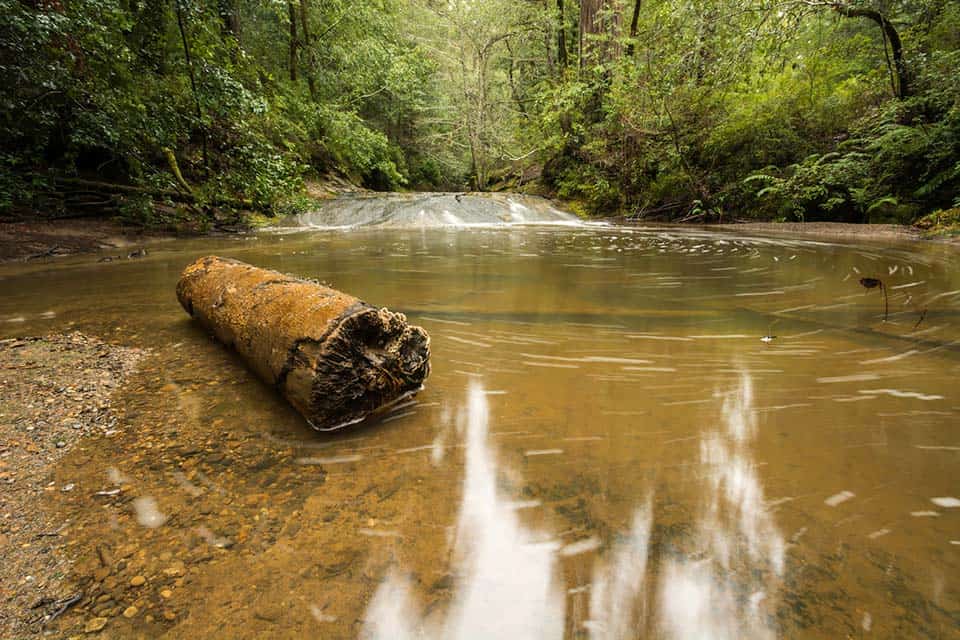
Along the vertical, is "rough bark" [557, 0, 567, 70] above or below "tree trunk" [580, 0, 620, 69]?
above

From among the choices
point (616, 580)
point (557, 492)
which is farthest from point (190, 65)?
point (616, 580)

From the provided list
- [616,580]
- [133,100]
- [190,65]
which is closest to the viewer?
[616,580]

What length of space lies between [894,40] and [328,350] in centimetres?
1310

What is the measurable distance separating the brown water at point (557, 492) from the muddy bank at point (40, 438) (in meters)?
0.07

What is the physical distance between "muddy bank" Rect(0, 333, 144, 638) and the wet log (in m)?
0.76

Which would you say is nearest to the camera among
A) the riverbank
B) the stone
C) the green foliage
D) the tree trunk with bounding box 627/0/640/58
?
the stone

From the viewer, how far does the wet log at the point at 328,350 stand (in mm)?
2062

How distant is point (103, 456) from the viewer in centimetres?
181

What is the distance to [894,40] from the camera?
9078mm

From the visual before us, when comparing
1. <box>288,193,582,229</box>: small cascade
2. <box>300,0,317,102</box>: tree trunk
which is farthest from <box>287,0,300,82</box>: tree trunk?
<box>288,193,582,229</box>: small cascade

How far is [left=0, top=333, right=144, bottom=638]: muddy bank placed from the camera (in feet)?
3.87

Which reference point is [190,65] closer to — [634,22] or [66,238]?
[66,238]

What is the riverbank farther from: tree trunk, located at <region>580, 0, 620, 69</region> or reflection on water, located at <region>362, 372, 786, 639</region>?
tree trunk, located at <region>580, 0, 620, 69</region>

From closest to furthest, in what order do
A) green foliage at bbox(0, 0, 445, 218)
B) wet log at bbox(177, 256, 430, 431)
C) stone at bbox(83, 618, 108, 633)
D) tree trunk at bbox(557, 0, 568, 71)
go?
stone at bbox(83, 618, 108, 633)
wet log at bbox(177, 256, 430, 431)
green foliage at bbox(0, 0, 445, 218)
tree trunk at bbox(557, 0, 568, 71)
